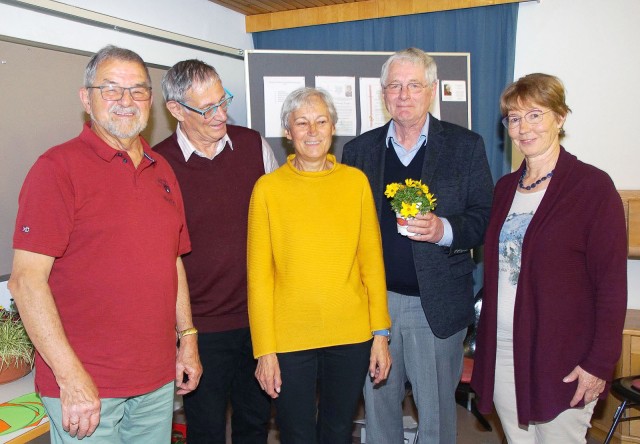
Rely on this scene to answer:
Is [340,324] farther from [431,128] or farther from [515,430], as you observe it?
[431,128]

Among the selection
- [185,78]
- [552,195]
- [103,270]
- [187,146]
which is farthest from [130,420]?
[552,195]

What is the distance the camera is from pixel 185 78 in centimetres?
218

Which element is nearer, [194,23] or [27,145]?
[27,145]

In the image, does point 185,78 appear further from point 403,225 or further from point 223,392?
point 223,392

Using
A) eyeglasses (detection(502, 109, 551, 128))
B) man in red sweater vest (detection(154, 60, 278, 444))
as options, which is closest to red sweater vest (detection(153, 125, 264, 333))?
man in red sweater vest (detection(154, 60, 278, 444))

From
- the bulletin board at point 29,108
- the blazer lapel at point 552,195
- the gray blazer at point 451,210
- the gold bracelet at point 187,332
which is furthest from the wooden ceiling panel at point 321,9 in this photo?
the gold bracelet at point 187,332

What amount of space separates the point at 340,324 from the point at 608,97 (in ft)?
9.98

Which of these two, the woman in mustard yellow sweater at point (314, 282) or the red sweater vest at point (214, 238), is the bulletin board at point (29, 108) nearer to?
the red sweater vest at point (214, 238)

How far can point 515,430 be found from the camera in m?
2.03

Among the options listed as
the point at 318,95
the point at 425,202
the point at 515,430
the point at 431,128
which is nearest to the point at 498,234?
the point at 425,202

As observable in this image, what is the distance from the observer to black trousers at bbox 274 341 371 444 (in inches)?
81.8

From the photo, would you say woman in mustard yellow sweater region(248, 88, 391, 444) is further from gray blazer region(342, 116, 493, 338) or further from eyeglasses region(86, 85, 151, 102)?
eyeglasses region(86, 85, 151, 102)

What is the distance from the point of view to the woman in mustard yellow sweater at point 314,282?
2.03 meters

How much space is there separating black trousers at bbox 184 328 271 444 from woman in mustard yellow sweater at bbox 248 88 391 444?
28 centimetres
